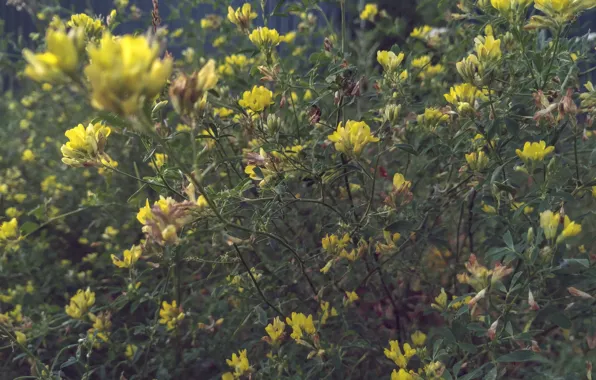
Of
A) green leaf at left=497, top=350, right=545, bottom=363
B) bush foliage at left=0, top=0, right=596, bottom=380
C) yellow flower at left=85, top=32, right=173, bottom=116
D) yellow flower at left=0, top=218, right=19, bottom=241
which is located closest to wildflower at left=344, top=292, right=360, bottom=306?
bush foliage at left=0, top=0, right=596, bottom=380

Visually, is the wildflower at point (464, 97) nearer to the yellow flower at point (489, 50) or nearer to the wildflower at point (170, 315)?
the yellow flower at point (489, 50)

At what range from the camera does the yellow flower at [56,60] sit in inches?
28.9

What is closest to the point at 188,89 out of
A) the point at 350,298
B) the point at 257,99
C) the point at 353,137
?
the point at 353,137

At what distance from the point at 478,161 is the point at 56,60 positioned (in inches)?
39.7

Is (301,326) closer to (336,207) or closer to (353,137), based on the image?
(336,207)

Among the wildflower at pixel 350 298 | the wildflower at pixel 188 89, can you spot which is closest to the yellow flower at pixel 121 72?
the wildflower at pixel 188 89

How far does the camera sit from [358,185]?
6.03 ft

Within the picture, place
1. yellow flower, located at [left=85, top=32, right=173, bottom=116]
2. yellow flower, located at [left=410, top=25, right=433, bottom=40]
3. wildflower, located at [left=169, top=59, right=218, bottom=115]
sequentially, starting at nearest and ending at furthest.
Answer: yellow flower, located at [left=85, top=32, right=173, bottom=116] < wildflower, located at [left=169, top=59, right=218, bottom=115] < yellow flower, located at [left=410, top=25, right=433, bottom=40]

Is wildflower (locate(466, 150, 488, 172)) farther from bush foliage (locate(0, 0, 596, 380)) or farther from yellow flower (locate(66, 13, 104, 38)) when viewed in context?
yellow flower (locate(66, 13, 104, 38))

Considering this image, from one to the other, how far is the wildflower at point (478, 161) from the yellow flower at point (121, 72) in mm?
934

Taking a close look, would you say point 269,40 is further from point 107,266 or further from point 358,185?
point 107,266

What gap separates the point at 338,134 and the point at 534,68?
51cm

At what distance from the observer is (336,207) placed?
1.71 m

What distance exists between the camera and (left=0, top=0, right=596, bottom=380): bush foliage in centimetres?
121
